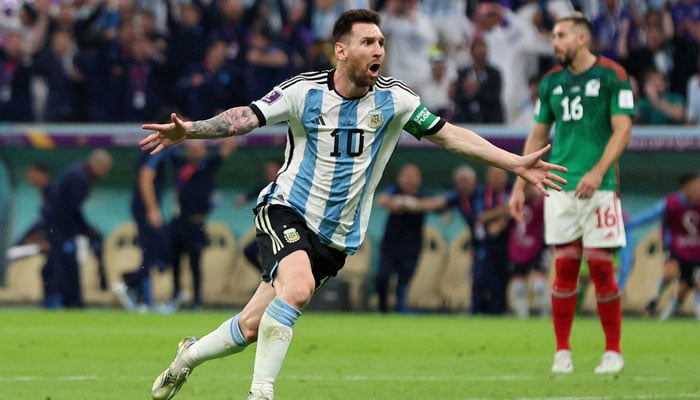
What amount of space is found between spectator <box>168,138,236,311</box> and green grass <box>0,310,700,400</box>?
237 cm

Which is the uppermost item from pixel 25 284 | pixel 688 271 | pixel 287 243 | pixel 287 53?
pixel 287 53

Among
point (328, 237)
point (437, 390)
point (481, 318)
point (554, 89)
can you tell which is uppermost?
point (554, 89)

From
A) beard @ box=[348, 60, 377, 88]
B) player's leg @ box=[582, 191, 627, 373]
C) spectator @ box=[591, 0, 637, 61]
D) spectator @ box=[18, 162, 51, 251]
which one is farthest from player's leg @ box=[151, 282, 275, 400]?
spectator @ box=[18, 162, 51, 251]

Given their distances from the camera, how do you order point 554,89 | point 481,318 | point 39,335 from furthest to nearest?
point 481,318
point 39,335
point 554,89

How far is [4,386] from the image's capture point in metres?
8.58

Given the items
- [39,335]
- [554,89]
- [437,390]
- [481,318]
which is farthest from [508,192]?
[437,390]

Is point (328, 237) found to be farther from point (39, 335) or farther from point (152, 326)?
point (152, 326)

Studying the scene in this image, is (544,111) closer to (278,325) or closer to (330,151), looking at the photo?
(330,151)

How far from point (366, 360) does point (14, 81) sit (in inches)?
432

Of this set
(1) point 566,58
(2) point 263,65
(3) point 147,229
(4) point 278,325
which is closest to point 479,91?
(2) point 263,65

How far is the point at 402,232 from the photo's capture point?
19750 millimetres

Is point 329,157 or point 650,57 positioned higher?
point 650,57

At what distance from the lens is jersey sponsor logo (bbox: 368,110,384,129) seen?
7285mm

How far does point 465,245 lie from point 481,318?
257 cm
